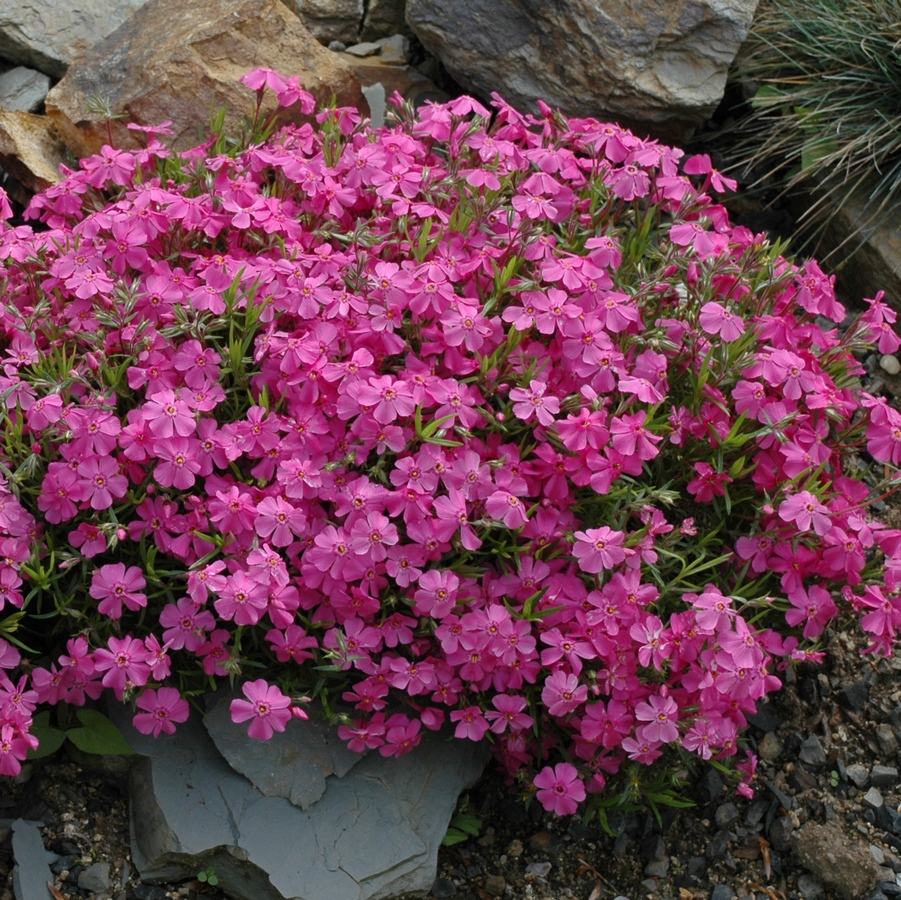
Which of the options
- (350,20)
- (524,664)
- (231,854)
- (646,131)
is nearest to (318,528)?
(524,664)

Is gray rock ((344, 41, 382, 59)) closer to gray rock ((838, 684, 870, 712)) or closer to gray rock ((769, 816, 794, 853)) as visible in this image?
gray rock ((838, 684, 870, 712))

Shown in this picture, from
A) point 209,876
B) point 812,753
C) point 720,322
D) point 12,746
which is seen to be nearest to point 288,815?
point 209,876

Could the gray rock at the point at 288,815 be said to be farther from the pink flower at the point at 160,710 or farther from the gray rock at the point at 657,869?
the gray rock at the point at 657,869

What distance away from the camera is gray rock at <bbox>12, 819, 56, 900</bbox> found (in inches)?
105

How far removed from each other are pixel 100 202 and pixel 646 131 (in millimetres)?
2174

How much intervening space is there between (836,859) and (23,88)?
155 inches

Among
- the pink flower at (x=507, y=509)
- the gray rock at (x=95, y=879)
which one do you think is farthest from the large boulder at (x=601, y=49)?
the gray rock at (x=95, y=879)

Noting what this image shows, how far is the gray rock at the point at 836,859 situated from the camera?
2.92 meters

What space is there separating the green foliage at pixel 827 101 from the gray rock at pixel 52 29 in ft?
8.57

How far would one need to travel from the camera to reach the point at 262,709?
2.49 m

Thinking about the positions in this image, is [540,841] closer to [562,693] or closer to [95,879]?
[562,693]

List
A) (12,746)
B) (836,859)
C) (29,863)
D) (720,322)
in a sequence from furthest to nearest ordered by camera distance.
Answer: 1. (836,859)
2. (720,322)
3. (29,863)
4. (12,746)

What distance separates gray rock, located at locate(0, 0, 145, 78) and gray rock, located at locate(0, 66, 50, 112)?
0.06 meters

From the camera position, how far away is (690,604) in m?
2.81
